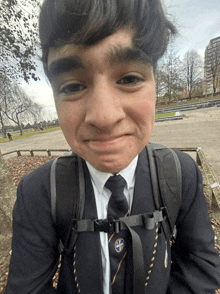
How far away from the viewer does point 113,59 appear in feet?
1.94

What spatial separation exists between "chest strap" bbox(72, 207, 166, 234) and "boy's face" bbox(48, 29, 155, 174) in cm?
38

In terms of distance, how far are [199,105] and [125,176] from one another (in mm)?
27301

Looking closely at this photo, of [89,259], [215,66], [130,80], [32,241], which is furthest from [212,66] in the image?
[32,241]

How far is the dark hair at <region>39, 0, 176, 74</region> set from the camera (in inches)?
22.9

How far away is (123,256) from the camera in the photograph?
923 millimetres

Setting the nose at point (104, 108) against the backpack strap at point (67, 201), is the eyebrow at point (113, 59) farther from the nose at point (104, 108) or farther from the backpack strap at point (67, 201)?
the backpack strap at point (67, 201)

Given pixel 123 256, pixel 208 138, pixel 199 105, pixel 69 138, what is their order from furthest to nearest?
pixel 199 105 → pixel 208 138 → pixel 123 256 → pixel 69 138

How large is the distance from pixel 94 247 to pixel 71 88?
0.90 metres

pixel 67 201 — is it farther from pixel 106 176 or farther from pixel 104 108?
pixel 104 108

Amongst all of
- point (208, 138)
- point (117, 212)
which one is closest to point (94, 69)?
point (117, 212)

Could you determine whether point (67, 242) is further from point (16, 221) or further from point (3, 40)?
point (3, 40)

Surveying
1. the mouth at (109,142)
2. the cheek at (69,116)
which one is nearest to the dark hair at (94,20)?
the cheek at (69,116)

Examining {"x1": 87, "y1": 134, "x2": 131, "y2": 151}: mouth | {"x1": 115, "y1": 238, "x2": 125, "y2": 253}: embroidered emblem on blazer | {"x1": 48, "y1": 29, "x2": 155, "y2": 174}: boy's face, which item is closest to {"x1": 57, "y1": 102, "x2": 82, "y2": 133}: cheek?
{"x1": 48, "y1": 29, "x2": 155, "y2": 174}: boy's face

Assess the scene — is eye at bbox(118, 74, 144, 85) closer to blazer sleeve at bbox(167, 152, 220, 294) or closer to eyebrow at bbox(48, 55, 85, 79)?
eyebrow at bbox(48, 55, 85, 79)
